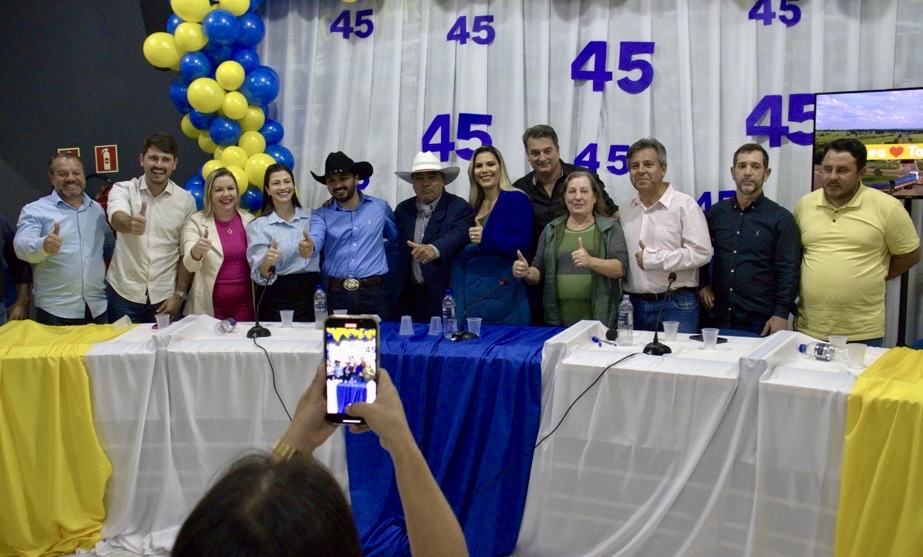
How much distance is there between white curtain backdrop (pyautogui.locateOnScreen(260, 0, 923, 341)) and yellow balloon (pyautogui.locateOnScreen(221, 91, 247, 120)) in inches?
27.8

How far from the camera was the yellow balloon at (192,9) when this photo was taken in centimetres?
389

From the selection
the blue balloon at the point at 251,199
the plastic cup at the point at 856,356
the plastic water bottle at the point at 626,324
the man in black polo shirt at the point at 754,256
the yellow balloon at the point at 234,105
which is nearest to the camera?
the plastic cup at the point at 856,356

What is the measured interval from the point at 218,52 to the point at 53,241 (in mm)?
1320

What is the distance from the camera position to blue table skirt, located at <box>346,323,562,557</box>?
8.57 feet

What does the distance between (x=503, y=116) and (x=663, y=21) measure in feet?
3.19

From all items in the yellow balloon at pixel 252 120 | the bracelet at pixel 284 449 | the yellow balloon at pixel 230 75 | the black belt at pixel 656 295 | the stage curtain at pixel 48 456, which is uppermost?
the yellow balloon at pixel 230 75

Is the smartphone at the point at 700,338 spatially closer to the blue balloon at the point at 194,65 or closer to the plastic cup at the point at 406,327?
the plastic cup at the point at 406,327

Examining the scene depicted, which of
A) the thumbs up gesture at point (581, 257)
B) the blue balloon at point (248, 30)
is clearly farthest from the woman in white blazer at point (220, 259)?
the thumbs up gesture at point (581, 257)

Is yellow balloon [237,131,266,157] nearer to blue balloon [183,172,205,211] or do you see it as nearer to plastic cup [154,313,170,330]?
blue balloon [183,172,205,211]

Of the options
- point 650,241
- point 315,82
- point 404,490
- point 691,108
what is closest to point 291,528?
point 404,490

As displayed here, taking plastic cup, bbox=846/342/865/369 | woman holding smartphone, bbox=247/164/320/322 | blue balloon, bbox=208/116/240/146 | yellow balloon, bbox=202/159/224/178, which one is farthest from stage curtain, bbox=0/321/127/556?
plastic cup, bbox=846/342/865/369

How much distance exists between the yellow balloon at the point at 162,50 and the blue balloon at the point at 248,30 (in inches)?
12.9

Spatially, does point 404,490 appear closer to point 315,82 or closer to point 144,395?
point 144,395

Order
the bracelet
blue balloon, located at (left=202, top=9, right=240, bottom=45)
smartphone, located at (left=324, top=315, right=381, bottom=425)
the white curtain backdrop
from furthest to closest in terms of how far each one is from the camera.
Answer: blue balloon, located at (left=202, top=9, right=240, bottom=45), the white curtain backdrop, smartphone, located at (left=324, top=315, right=381, bottom=425), the bracelet
